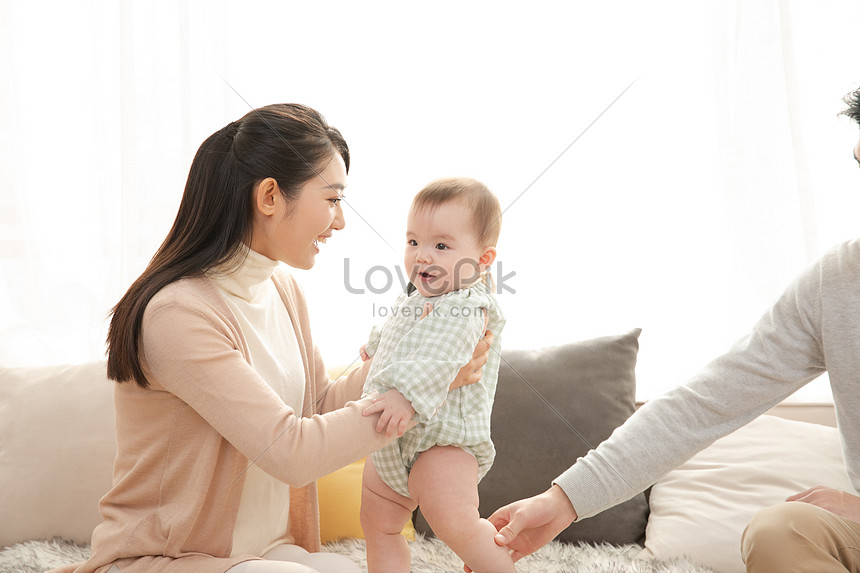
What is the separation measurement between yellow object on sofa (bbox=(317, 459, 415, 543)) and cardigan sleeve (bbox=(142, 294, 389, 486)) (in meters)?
0.69

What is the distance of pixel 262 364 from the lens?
1482 mm

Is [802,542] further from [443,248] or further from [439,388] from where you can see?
[443,248]

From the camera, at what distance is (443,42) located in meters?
2.41

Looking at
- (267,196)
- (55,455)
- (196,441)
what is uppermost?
(267,196)

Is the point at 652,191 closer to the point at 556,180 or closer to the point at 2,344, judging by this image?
the point at 556,180

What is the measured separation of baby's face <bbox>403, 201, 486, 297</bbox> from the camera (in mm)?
1445

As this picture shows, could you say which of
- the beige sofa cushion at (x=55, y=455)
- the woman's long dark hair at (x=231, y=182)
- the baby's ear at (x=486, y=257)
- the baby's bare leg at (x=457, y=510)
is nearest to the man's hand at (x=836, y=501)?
the baby's bare leg at (x=457, y=510)

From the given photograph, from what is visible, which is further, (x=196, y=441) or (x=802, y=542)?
(x=196, y=441)

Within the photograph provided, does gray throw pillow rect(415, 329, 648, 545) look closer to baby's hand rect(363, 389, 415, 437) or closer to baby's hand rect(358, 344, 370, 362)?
baby's hand rect(358, 344, 370, 362)

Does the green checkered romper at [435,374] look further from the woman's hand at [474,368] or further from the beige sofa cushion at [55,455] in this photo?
the beige sofa cushion at [55,455]

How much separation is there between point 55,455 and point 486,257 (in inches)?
54.9

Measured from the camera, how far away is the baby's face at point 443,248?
145 cm

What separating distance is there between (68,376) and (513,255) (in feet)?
4.78

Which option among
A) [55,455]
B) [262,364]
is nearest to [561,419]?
[262,364]
